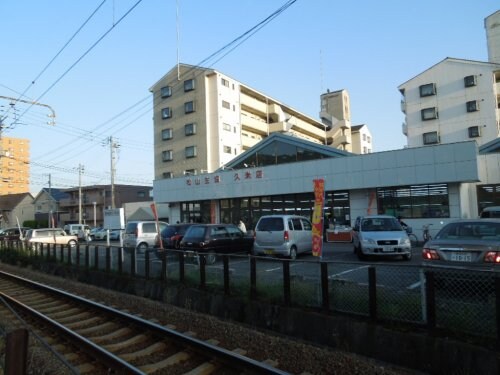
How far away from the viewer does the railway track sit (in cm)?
567

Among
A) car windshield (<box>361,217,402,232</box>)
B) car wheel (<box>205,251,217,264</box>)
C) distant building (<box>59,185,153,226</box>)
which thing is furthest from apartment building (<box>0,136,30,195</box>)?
car wheel (<box>205,251,217,264</box>)

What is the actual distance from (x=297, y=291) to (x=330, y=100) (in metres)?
69.5

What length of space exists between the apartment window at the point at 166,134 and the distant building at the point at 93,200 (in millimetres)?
16003

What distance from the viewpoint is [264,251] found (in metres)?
15.9

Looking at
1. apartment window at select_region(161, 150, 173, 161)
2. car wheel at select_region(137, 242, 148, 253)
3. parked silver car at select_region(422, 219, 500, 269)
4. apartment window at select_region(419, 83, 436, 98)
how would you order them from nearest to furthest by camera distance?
parked silver car at select_region(422, 219, 500, 269)
car wheel at select_region(137, 242, 148, 253)
apartment window at select_region(419, 83, 436, 98)
apartment window at select_region(161, 150, 173, 161)

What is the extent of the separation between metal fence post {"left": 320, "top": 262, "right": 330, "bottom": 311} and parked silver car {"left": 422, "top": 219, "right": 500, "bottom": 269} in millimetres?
2065

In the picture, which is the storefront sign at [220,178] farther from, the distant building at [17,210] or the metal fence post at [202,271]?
the distant building at [17,210]

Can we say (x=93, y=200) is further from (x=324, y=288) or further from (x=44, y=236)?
(x=324, y=288)

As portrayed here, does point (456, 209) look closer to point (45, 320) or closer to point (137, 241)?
point (137, 241)

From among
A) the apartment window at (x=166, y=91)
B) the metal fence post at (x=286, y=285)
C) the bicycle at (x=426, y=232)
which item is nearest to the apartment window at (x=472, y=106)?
the bicycle at (x=426, y=232)

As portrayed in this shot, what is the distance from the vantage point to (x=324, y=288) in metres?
7.40

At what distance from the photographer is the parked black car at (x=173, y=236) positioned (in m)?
18.3

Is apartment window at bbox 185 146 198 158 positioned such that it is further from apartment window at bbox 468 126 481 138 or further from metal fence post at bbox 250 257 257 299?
metal fence post at bbox 250 257 257 299

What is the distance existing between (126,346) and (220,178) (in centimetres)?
2369
